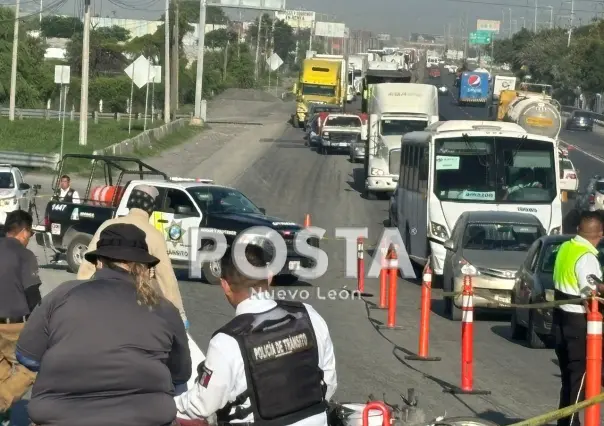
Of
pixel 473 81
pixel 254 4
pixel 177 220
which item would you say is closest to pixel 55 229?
pixel 177 220

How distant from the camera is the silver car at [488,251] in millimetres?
18906

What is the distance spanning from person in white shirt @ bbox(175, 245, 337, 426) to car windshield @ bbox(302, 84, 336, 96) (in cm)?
6223

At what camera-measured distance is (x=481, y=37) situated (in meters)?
196

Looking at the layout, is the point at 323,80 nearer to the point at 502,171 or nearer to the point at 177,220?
the point at 502,171

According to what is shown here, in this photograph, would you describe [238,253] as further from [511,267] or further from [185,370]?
[511,267]

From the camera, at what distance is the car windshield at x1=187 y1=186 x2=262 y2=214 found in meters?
22.0

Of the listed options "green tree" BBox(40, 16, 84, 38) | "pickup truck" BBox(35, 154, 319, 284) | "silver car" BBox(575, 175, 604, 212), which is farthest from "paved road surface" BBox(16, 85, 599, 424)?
"green tree" BBox(40, 16, 84, 38)

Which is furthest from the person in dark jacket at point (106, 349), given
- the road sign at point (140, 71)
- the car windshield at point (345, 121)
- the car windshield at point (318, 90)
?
the car windshield at point (318, 90)

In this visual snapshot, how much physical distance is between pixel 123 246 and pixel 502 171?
1933 cm

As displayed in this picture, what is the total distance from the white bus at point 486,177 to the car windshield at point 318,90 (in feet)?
141

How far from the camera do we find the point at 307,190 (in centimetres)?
4272

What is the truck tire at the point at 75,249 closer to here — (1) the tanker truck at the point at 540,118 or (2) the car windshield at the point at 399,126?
(1) the tanker truck at the point at 540,118

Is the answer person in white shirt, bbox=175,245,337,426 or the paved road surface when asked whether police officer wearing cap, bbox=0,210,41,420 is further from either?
person in white shirt, bbox=175,245,337,426

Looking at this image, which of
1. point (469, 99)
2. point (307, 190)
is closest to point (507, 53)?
point (469, 99)
